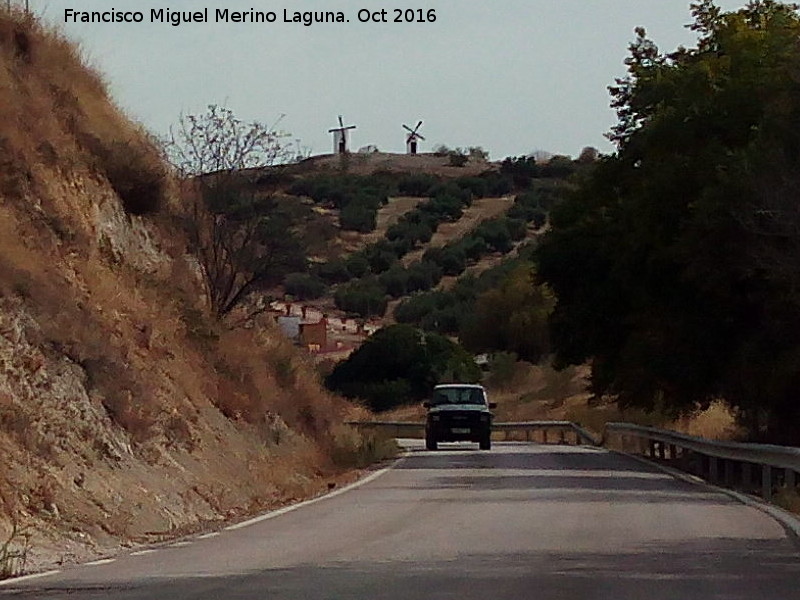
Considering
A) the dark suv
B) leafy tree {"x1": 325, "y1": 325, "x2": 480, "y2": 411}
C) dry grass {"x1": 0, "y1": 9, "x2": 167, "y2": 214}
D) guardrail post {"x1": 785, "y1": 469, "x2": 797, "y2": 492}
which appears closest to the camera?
guardrail post {"x1": 785, "y1": 469, "x2": 797, "y2": 492}

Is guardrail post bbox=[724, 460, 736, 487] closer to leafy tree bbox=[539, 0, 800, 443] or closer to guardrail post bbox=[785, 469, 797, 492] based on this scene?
leafy tree bbox=[539, 0, 800, 443]

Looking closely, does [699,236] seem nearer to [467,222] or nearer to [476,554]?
[476,554]

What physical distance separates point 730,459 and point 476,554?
1392 cm

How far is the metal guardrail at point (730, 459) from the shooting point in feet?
78.8

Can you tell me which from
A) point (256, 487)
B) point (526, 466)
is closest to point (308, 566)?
point (256, 487)

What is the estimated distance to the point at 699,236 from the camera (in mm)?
29344

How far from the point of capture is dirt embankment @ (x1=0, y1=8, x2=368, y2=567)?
62.4ft

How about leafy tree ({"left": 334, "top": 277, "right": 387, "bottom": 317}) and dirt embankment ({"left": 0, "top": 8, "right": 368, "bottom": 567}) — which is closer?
dirt embankment ({"left": 0, "top": 8, "right": 368, "bottom": 567})

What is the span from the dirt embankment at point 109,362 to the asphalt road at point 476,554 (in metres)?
1.64

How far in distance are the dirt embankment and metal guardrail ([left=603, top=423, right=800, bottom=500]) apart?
7.22 m

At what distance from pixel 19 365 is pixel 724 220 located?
528 inches

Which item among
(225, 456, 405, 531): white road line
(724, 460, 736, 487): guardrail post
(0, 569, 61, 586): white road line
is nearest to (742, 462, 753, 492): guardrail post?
(724, 460, 736, 487): guardrail post

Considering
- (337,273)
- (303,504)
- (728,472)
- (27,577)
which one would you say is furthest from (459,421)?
(337,273)

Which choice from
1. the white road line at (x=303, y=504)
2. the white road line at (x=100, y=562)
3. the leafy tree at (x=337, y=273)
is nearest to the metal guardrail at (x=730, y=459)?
the white road line at (x=303, y=504)
